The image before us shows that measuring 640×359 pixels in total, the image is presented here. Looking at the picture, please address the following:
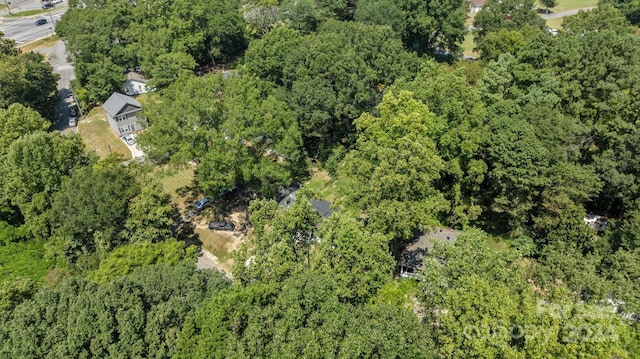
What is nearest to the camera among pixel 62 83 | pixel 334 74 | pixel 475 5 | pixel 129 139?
pixel 334 74

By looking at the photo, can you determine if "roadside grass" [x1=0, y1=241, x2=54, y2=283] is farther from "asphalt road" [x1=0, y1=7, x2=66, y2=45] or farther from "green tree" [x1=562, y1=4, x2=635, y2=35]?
"asphalt road" [x1=0, y1=7, x2=66, y2=45]

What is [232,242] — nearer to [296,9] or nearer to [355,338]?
[355,338]

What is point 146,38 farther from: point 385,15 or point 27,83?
point 385,15

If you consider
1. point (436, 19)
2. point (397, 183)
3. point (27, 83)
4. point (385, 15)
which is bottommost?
point (27, 83)

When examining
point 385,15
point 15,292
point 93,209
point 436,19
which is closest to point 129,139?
point 93,209

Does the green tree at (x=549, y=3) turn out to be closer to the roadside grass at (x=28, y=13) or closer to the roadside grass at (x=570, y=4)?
the roadside grass at (x=570, y=4)

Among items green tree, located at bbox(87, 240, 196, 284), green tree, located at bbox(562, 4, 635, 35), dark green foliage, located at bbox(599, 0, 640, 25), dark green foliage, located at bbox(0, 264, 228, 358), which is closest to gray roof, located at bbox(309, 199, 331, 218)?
green tree, located at bbox(87, 240, 196, 284)

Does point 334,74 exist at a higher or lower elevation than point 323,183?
higher
